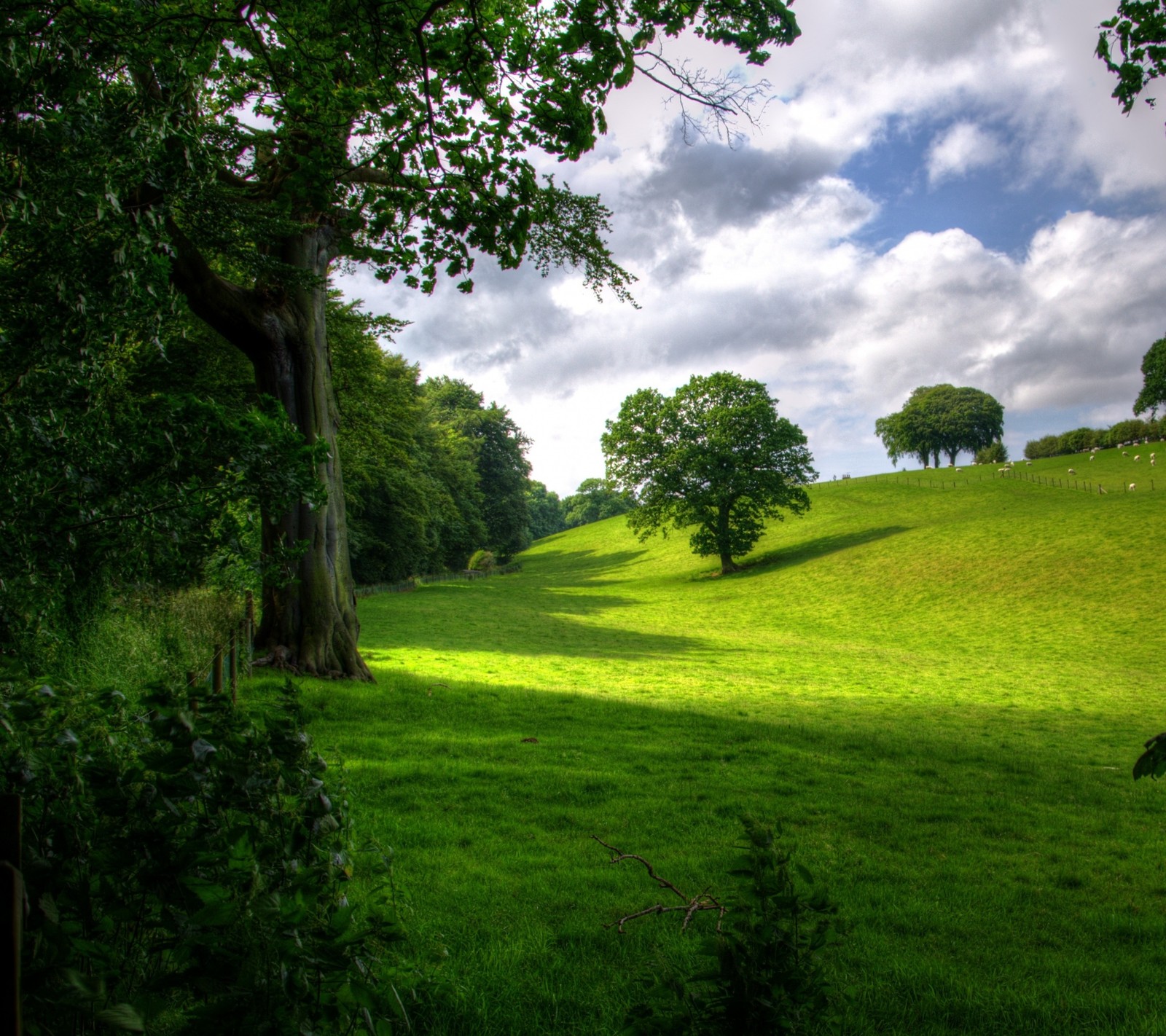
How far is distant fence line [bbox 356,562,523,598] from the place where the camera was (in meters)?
47.1

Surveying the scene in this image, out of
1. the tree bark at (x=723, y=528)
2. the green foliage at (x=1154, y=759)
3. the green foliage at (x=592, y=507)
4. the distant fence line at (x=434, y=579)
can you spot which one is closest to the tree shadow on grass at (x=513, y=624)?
the distant fence line at (x=434, y=579)

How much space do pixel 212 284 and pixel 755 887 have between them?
42.4 feet

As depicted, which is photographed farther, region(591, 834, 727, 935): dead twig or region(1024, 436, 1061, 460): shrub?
region(1024, 436, 1061, 460): shrub

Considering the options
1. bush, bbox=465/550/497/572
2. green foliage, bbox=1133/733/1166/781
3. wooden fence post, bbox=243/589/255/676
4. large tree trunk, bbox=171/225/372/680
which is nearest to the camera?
green foliage, bbox=1133/733/1166/781

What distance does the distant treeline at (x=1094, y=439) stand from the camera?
84.4 m

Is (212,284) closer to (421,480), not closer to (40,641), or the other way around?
(40,641)

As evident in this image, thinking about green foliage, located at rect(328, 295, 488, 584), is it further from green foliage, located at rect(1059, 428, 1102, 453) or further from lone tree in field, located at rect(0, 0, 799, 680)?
green foliage, located at rect(1059, 428, 1102, 453)

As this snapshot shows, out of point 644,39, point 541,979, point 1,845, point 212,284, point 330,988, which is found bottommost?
point 541,979

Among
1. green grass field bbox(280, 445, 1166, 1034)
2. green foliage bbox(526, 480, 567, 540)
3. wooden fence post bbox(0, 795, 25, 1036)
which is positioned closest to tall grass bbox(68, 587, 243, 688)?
green grass field bbox(280, 445, 1166, 1034)

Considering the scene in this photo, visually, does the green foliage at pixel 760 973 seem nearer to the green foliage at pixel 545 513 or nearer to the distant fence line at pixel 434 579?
the distant fence line at pixel 434 579

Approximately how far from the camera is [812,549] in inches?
2093

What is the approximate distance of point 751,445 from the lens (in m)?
50.5

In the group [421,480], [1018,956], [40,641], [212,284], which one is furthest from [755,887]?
[421,480]

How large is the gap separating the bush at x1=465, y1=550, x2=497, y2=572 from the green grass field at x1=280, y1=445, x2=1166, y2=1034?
35.8 metres
